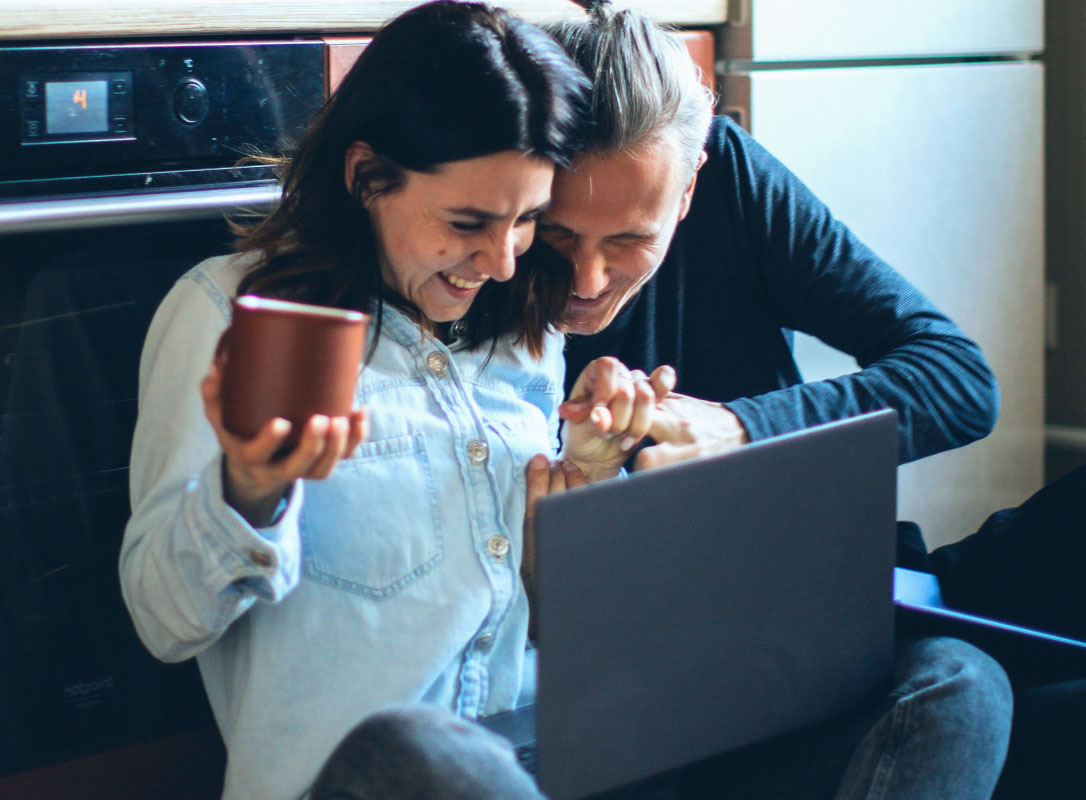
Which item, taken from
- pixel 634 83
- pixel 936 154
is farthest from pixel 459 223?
pixel 936 154

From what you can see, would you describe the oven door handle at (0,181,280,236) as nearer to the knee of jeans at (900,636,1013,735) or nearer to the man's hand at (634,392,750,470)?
the man's hand at (634,392,750,470)

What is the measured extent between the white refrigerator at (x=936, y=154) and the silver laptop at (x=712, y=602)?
0.76 metres

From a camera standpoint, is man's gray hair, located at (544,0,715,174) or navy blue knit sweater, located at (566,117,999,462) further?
navy blue knit sweater, located at (566,117,999,462)

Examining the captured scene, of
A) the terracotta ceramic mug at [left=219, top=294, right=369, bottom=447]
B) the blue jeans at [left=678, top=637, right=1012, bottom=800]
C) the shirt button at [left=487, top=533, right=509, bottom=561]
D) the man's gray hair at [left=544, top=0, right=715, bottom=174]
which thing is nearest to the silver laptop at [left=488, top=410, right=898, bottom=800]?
the blue jeans at [left=678, top=637, right=1012, bottom=800]

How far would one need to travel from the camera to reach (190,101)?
3.97ft

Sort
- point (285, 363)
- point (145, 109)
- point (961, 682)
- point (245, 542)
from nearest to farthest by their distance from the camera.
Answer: point (285, 363) < point (245, 542) < point (961, 682) < point (145, 109)

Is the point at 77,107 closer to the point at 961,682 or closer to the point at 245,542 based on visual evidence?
the point at 245,542

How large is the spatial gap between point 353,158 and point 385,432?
23 cm

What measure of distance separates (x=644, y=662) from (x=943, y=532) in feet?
3.70

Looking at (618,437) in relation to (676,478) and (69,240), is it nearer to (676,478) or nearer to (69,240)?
(676,478)

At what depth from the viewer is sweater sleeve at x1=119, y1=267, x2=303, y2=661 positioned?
2.87 ft

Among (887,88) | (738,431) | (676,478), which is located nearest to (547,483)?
(738,431)

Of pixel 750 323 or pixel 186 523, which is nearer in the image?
pixel 186 523

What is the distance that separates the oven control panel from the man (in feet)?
0.94
